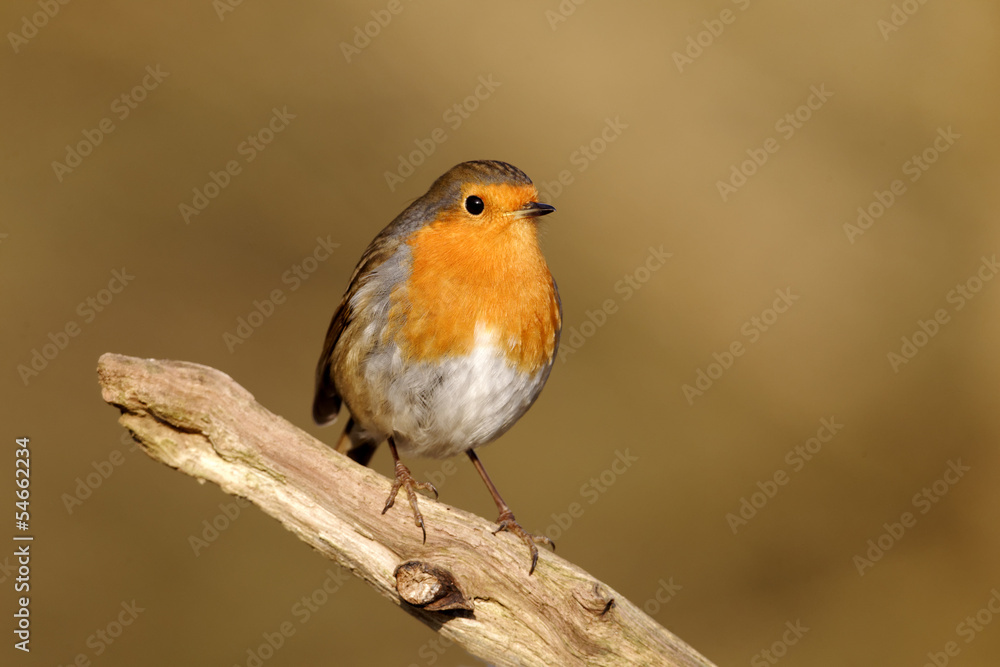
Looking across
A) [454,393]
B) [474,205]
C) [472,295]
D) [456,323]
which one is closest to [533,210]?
[474,205]

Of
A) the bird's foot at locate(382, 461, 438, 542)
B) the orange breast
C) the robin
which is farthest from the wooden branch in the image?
the orange breast

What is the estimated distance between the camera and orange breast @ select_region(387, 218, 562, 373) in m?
3.74

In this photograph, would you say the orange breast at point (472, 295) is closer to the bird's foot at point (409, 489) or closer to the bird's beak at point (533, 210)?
the bird's beak at point (533, 210)

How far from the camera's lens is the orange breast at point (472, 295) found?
12.3 ft

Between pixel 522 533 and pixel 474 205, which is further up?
pixel 474 205

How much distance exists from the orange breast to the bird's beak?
0.15 feet

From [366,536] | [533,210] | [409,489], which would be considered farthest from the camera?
[533,210]

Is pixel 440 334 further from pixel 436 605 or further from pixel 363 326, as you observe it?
pixel 436 605

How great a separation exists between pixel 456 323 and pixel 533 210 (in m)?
0.62

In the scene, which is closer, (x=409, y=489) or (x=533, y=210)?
(x=409, y=489)

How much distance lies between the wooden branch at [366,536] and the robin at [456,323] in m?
0.14

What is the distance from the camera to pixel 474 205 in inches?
155

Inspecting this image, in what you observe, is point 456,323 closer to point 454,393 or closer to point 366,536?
point 454,393

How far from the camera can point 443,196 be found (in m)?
4.03
